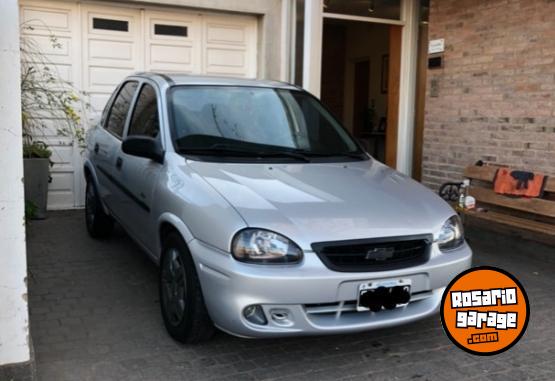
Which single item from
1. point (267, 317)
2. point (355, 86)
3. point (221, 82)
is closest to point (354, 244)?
point (267, 317)

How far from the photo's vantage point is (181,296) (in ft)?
12.3

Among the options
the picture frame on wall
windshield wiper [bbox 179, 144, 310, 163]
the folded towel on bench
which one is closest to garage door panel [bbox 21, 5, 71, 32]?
windshield wiper [bbox 179, 144, 310, 163]

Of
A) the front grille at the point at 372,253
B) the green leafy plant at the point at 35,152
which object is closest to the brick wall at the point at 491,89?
the front grille at the point at 372,253

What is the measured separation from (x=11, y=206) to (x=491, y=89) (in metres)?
5.71

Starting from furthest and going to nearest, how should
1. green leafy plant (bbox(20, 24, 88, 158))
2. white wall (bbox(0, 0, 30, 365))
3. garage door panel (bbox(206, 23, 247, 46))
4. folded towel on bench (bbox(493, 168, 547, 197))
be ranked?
garage door panel (bbox(206, 23, 247, 46)) < green leafy plant (bbox(20, 24, 88, 158)) < folded towel on bench (bbox(493, 168, 547, 197)) < white wall (bbox(0, 0, 30, 365))

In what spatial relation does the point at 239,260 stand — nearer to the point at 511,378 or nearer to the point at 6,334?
the point at 6,334

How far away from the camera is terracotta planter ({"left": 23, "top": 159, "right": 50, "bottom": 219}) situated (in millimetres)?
7285

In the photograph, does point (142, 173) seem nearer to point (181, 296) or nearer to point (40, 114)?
point (181, 296)

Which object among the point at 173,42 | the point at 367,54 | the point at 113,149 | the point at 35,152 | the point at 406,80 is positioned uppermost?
the point at 367,54

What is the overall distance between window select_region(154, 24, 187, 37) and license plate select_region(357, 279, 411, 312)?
6.02 meters

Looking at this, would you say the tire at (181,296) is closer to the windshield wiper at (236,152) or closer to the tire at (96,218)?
the windshield wiper at (236,152)

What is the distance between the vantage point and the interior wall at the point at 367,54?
A: 12.5m

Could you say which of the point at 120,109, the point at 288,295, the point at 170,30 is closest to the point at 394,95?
the point at 170,30

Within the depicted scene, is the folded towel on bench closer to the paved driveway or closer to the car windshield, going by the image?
the paved driveway
